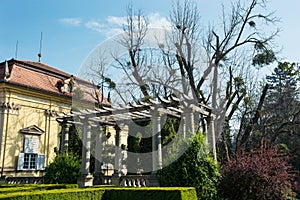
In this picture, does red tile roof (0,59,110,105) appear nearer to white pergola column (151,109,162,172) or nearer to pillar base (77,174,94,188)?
pillar base (77,174,94,188)

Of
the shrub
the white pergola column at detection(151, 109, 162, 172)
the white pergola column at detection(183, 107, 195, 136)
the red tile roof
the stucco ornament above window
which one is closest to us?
the shrub

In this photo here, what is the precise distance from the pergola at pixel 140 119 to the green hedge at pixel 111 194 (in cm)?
246

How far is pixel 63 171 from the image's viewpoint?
14617 millimetres

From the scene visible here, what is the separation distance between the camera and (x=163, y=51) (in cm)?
2073

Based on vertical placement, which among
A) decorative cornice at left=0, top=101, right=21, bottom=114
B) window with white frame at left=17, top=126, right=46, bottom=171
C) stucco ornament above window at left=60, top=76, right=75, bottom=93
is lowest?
window with white frame at left=17, top=126, right=46, bottom=171

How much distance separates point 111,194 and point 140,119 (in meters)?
6.52

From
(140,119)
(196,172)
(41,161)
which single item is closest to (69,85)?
(41,161)

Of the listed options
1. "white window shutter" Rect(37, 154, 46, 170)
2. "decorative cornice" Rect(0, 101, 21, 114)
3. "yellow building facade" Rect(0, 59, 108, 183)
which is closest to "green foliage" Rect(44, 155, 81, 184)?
"yellow building facade" Rect(0, 59, 108, 183)

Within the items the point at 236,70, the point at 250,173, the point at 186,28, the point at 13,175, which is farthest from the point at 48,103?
the point at 250,173

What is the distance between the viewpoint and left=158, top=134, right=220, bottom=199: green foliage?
11.0 m

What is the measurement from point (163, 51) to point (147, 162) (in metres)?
8.43

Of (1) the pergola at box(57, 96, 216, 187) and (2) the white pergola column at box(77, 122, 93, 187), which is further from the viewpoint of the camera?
(2) the white pergola column at box(77, 122, 93, 187)

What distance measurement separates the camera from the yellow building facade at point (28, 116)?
18.6 metres

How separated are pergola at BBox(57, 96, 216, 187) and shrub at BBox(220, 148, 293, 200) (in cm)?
254
